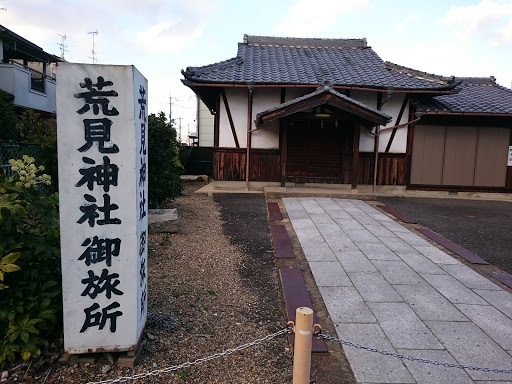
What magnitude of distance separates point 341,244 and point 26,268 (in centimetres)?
500

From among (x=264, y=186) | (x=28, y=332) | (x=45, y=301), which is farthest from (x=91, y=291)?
(x=264, y=186)

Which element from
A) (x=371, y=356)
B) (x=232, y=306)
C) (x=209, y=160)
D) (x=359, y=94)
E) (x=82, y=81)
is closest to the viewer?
(x=82, y=81)

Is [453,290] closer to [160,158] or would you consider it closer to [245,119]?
[160,158]

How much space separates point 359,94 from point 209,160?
321 inches

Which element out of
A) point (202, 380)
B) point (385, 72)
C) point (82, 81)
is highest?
point (385, 72)

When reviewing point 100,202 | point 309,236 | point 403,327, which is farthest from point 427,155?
point 100,202

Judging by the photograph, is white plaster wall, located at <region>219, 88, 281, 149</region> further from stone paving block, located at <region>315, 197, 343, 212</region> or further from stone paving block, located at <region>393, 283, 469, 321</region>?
stone paving block, located at <region>393, 283, 469, 321</region>

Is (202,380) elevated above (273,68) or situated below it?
below

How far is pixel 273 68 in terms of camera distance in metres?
13.1

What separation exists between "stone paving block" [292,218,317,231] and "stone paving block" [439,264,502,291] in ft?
8.97

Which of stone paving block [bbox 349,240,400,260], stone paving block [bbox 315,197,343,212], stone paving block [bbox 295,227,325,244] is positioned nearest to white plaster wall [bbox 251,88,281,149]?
stone paving block [bbox 315,197,343,212]

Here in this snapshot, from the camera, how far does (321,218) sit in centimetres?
861

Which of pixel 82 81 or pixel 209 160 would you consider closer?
pixel 82 81

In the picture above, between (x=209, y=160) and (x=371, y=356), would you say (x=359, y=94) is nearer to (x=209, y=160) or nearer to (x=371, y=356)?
(x=209, y=160)
